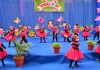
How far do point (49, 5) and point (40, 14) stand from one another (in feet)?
1.94

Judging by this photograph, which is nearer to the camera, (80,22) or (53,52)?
(53,52)

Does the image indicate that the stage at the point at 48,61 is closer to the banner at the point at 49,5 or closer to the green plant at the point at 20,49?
the green plant at the point at 20,49

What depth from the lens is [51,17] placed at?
10992mm

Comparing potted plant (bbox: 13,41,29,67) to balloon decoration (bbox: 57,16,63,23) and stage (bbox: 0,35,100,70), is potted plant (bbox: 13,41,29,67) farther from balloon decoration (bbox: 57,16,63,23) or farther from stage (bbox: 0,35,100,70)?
balloon decoration (bbox: 57,16,63,23)

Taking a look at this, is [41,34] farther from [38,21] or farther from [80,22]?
[80,22]

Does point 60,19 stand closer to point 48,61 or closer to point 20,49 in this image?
point 48,61

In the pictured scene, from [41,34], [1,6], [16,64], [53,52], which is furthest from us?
[1,6]

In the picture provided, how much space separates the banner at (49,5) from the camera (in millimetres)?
10758

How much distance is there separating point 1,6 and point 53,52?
196 inches

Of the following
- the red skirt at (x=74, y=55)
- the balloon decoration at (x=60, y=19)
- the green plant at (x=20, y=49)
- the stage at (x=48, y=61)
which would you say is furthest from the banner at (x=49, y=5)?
the red skirt at (x=74, y=55)

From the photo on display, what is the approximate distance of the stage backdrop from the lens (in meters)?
10.6

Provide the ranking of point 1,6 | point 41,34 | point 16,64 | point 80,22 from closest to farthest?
1. point 16,64
2. point 41,34
3. point 1,6
4. point 80,22

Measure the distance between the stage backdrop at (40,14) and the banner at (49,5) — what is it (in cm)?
16

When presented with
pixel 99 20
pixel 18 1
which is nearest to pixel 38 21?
pixel 18 1
